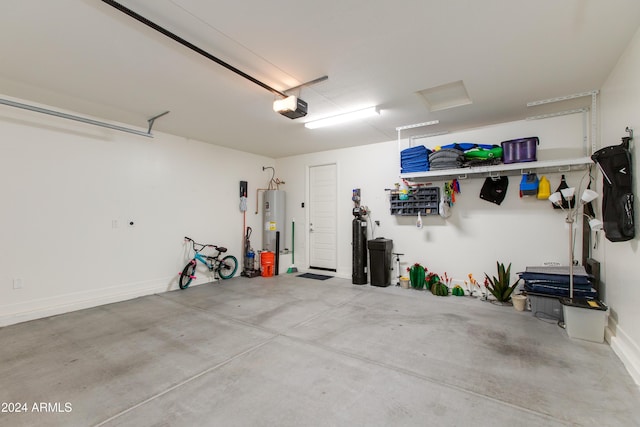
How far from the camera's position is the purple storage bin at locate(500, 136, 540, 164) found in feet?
12.6

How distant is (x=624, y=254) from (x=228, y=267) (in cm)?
585

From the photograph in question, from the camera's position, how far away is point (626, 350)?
8.05 feet

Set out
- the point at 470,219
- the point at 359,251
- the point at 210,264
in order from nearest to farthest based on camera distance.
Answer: the point at 470,219
the point at 359,251
the point at 210,264

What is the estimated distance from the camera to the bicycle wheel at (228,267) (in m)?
5.78

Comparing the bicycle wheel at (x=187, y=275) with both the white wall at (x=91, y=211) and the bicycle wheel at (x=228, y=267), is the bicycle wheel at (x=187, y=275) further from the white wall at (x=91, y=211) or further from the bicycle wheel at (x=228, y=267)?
the bicycle wheel at (x=228, y=267)

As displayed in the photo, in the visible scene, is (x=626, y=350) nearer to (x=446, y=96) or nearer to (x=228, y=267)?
(x=446, y=96)

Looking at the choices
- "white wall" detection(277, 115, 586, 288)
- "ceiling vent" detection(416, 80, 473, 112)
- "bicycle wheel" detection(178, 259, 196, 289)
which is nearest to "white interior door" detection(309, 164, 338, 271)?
"white wall" detection(277, 115, 586, 288)

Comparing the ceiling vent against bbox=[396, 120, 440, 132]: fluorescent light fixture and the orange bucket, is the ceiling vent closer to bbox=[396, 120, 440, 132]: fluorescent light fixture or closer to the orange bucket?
bbox=[396, 120, 440, 132]: fluorescent light fixture

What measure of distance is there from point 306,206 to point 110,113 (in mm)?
4020

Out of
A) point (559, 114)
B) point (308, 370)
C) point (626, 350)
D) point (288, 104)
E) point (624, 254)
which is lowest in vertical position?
point (308, 370)

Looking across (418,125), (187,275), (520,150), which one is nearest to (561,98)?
(520,150)

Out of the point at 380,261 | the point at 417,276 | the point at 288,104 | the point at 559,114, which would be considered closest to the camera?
the point at 288,104

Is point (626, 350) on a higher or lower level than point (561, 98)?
lower

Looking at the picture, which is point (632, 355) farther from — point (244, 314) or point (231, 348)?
point (244, 314)
